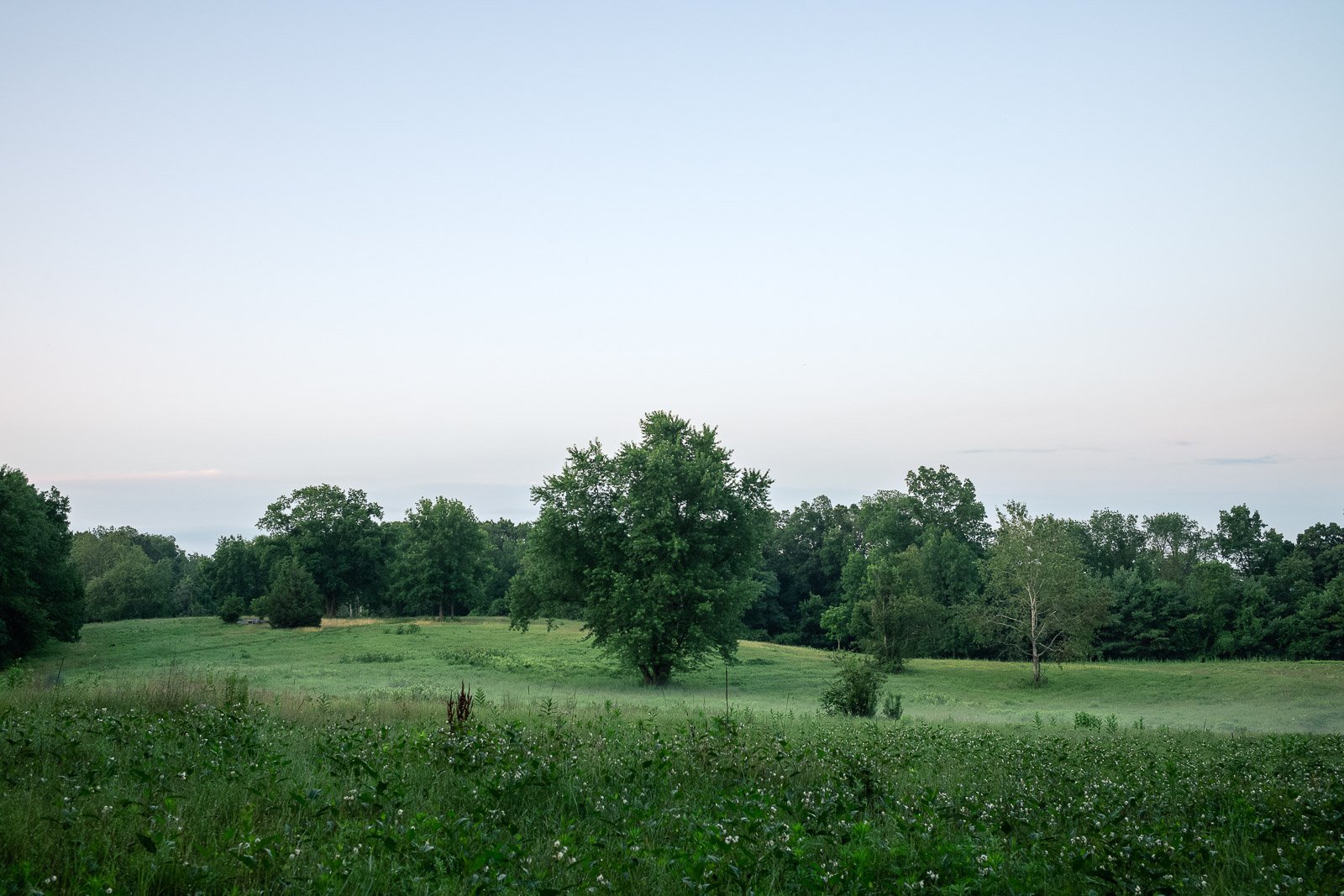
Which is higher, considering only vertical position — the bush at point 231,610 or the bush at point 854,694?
the bush at point 854,694

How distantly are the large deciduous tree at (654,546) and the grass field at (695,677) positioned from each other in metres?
2.56

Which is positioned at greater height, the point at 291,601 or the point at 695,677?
the point at 291,601

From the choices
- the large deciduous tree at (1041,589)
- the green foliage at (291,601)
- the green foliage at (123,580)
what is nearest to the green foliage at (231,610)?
the green foliage at (291,601)

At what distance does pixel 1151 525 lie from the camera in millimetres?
96062

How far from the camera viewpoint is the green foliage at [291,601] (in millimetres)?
62406

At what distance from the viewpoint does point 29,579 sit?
39531 mm

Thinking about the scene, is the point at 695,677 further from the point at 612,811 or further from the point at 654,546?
the point at 612,811

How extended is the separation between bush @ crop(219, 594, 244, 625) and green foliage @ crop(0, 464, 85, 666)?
805 inches

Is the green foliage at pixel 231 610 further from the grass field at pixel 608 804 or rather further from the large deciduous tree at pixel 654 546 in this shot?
the grass field at pixel 608 804

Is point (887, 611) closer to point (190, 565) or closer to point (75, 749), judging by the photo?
point (75, 749)

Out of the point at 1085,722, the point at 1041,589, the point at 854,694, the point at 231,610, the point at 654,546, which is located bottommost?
the point at 231,610

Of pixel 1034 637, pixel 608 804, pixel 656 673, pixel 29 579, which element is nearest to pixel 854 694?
pixel 656 673

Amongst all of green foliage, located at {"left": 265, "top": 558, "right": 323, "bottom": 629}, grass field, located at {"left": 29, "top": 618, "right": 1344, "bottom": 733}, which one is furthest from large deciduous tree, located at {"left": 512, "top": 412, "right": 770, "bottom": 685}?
green foliage, located at {"left": 265, "top": 558, "right": 323, "bottom": 629}

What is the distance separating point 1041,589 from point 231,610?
211ft
